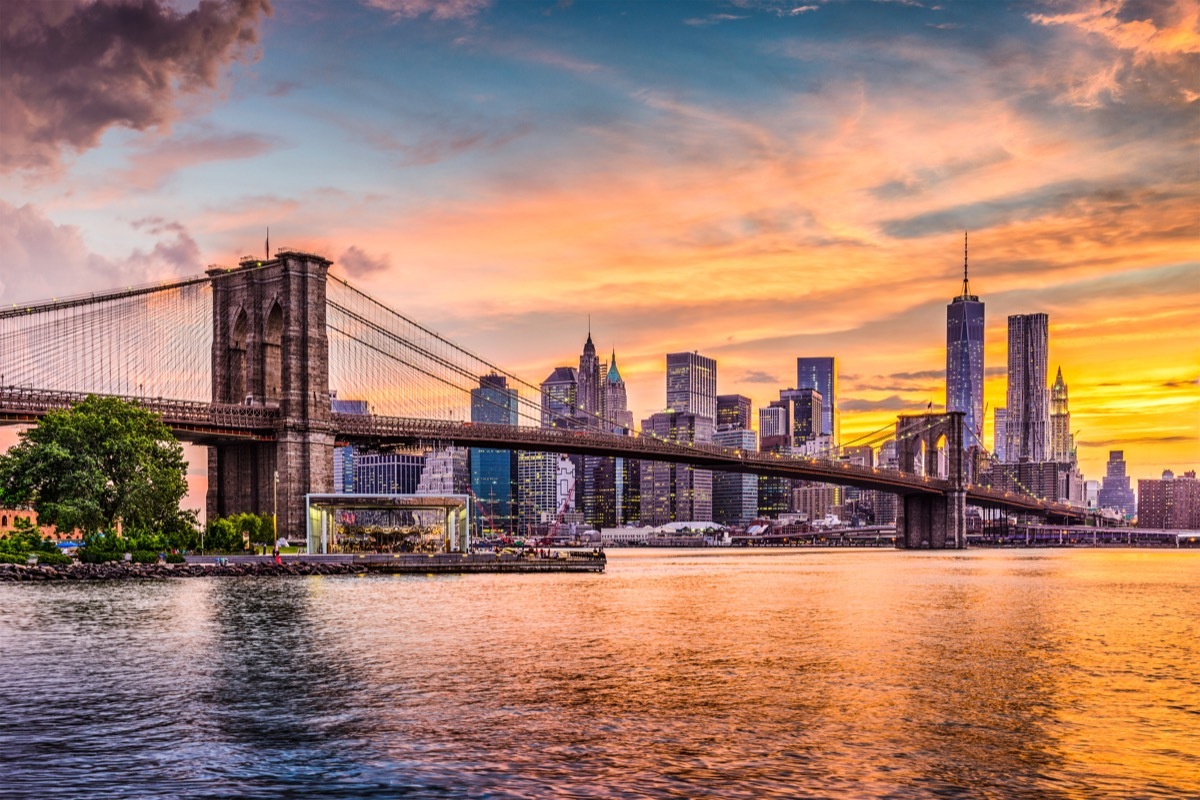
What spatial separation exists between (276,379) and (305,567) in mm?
23154

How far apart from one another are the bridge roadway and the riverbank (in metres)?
12.6

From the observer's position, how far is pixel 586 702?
27.7 meters

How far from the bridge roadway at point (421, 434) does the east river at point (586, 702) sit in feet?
114

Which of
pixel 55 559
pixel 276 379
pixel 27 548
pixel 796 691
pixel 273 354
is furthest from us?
pixel 276 379

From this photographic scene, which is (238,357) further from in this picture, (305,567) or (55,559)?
(55,559)

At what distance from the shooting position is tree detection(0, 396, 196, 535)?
250ft

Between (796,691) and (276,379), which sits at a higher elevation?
(276,379)

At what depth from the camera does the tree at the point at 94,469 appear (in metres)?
76.2

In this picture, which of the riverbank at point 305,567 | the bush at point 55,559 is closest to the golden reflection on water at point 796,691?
the riverbank at point 305,567

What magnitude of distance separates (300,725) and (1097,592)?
6091 centimetres

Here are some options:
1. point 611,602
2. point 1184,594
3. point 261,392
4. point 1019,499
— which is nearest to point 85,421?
point 261,392

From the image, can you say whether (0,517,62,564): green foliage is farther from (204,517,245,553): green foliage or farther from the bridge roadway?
(204,517,245,553): green foliage

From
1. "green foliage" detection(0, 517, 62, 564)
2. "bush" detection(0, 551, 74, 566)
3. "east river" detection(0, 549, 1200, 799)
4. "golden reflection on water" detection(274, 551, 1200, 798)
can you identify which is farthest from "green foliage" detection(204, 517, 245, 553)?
"east river" detection(0, 549, 1200, 799)

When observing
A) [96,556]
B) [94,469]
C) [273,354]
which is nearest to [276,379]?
[273,354]
